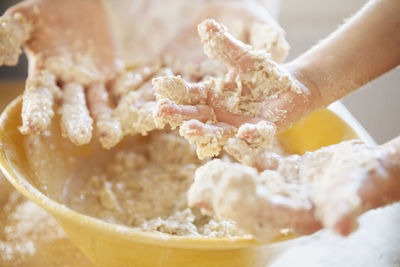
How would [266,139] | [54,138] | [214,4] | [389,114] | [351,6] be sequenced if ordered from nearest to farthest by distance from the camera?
[266,139]
[54,138]
[214,4]
[389,114]
[351,6]

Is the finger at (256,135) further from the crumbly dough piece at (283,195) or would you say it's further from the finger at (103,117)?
the finger at (103,117)

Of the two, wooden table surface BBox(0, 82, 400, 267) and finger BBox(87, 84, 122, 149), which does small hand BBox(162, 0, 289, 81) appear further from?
wooden table surface BBox(0, 82, 400, 267)

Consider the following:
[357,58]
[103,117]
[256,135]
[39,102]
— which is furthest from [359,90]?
[39,102]

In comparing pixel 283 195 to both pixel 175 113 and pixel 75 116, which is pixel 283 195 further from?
pixel 75 116

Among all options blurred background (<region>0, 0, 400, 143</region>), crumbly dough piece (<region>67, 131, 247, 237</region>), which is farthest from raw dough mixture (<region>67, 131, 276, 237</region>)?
blurred background (<region>0, 0, 400, 143</region>)

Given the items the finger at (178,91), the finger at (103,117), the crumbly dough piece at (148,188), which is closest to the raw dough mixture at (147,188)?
the crumbly dough piece at (148,188)

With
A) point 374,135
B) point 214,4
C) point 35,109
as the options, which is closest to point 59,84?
point 35,109

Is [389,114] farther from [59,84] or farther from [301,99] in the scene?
[59,84]
